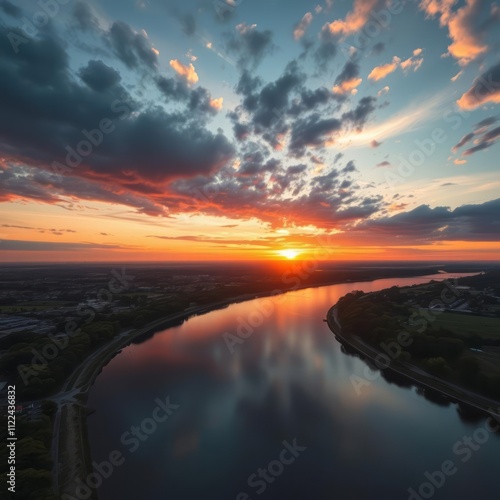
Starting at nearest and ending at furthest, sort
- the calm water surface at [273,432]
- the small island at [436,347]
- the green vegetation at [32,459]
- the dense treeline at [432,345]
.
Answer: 1. the green vegetation at [32,459]
2. the calm water surface at [273,432]
3. the small island at [436,347]
4. the dense treeline at [432,345]

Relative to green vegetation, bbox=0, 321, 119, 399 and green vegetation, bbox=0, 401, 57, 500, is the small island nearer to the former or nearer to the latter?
green vegetation, bbox=0, 401, 57, 500

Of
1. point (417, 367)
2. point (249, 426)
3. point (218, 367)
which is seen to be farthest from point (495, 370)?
point (218, 367)

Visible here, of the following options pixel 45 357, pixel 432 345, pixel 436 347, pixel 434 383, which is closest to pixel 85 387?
pixel 45 357

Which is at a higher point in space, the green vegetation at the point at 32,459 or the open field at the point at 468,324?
the green vegetation at the point at 32,459

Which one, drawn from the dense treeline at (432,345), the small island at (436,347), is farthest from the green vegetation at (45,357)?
the dense treeline at (432,345)

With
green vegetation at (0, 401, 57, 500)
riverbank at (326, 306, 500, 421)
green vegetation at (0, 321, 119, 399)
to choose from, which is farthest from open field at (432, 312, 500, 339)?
green vegetation at (0, 321, 119, 399)

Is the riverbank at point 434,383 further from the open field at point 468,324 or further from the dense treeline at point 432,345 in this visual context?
the open field at point 468,324

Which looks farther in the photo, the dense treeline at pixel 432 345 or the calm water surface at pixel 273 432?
the dense treeline at pixel 432 345
